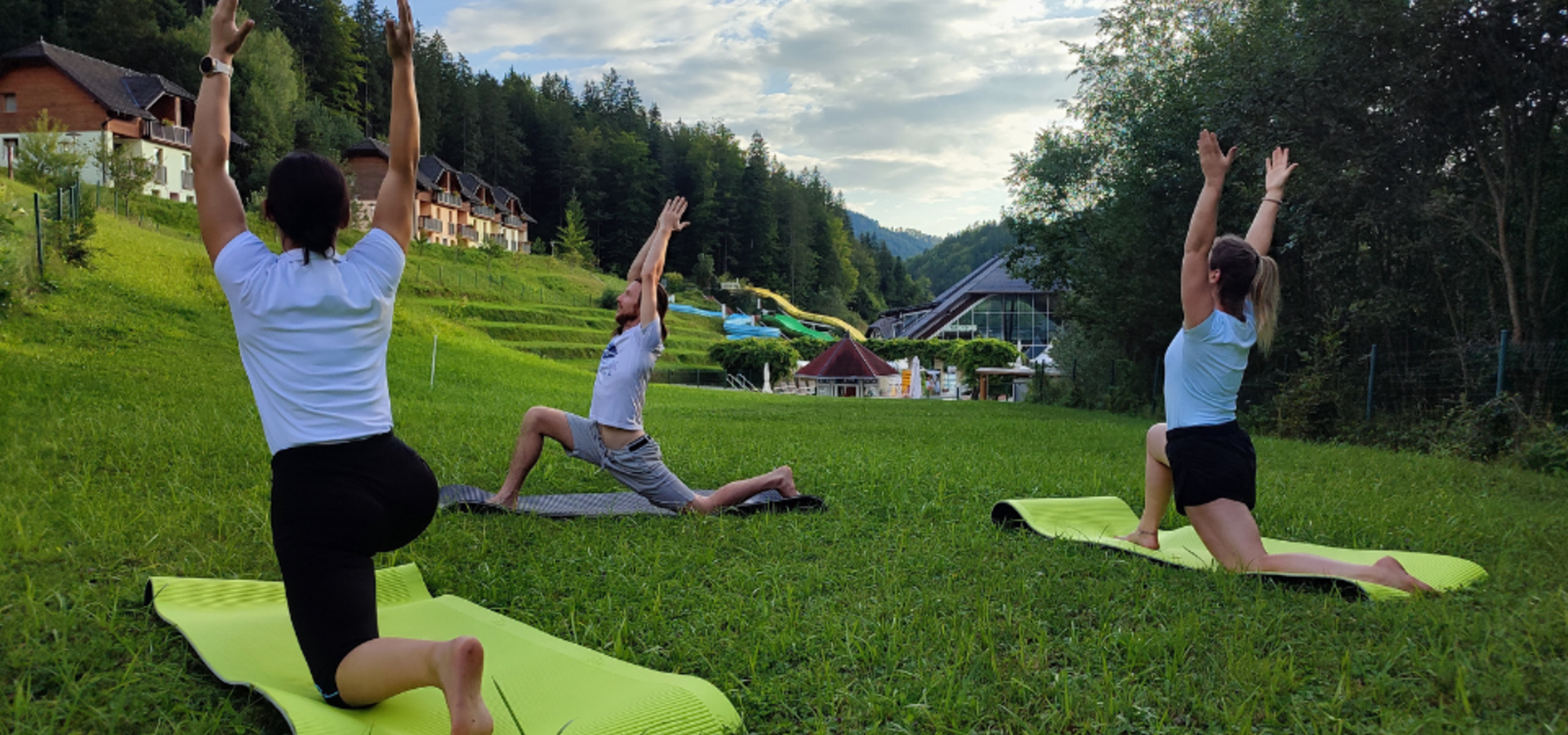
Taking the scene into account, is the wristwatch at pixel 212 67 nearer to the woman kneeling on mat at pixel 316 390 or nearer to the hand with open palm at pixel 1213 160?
the woman kneeling on mat at pixel 316 390

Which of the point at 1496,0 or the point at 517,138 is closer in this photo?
the point at 1496,0

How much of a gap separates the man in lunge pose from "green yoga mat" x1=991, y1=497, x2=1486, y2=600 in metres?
1.60

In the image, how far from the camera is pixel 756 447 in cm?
884

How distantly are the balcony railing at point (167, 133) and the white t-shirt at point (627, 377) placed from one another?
4443 centimetres

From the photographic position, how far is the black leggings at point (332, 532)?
223 cm

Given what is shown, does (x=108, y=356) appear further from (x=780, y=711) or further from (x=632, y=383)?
(x=780, y=711)

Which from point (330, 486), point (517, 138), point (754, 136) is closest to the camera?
point (330, 486)

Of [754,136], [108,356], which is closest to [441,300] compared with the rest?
[108,356]

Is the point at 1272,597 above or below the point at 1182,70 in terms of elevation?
below

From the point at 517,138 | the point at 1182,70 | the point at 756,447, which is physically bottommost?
the point at 756,447

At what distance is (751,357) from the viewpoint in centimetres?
3706

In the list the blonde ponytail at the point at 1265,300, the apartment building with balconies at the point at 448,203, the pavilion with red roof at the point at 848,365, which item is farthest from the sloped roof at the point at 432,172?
the blonde ponytail at the point at 1265,300

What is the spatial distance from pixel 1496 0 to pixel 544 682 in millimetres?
11648

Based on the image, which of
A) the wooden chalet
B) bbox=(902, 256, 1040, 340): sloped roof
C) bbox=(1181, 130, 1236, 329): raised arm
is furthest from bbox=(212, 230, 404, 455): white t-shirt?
bbox=(902, 256, 1040, 340): sloped roof
